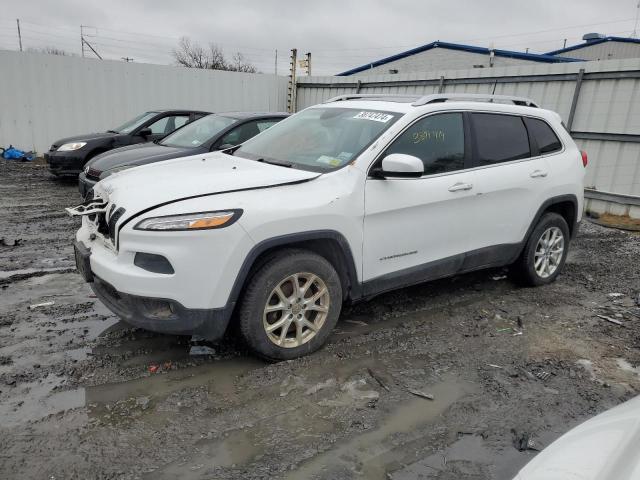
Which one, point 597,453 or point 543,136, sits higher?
point 543,136

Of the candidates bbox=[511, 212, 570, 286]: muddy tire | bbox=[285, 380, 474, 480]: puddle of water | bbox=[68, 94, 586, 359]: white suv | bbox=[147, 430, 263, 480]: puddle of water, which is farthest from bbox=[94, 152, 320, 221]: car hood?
bbox=[511, 212, 570, 286]: muddy tire

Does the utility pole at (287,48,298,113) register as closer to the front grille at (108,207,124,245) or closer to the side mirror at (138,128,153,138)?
the side mirror at (138,128,153,138)

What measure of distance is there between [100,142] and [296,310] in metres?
7.55

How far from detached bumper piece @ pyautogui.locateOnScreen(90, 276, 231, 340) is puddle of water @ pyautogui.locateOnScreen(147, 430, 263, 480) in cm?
69

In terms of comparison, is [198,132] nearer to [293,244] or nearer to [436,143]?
[436,143]

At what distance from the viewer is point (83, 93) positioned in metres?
13.1

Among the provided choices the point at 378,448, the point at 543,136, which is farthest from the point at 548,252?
the point at 378,448

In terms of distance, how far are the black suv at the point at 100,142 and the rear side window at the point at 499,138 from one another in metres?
6.18

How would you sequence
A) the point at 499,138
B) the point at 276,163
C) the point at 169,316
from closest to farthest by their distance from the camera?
the point at 169,316 → the point at 276,163 → the point at 499,138

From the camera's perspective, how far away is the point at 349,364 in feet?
11.5

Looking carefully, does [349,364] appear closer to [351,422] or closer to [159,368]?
[351,422]

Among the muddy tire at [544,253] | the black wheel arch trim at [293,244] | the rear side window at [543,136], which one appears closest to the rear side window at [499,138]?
the rear side window at [543,136]

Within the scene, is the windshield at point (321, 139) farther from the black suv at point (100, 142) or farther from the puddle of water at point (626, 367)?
the black suv at point (100, 142)

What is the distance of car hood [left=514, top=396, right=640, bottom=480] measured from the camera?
1.44 metres
